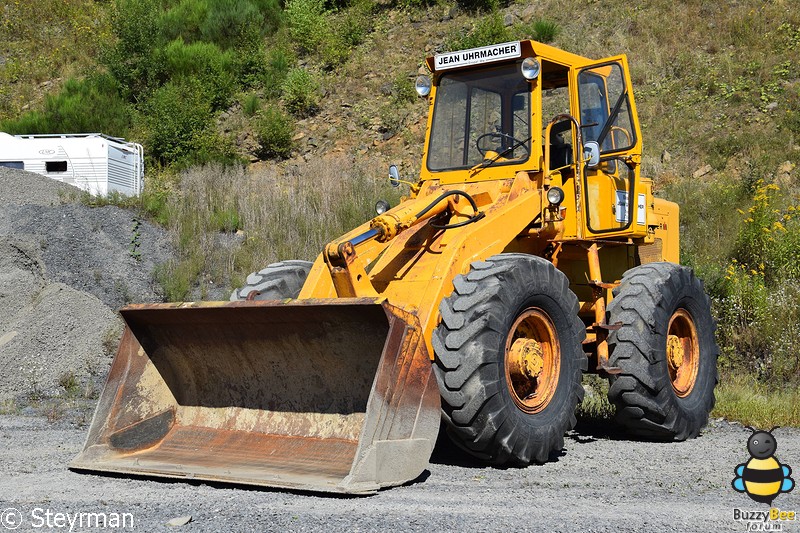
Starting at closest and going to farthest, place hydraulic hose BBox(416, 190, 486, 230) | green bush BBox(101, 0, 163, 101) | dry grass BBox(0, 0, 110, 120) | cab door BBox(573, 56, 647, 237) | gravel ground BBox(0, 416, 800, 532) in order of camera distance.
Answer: gravel ground BBox(0, 416, 800, 532) < hydraulic hose BBox(416, 190, 486, 230) < cab door BBox(573, 56, 647, 237) < green bush BBox(101, 0, 163, 101) < dry grass BBox(0, 0, 110, 120)

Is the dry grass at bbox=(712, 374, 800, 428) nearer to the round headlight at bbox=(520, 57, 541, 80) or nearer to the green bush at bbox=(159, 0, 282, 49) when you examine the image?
the round headlight at bbox=(520, 57, 541, 80)

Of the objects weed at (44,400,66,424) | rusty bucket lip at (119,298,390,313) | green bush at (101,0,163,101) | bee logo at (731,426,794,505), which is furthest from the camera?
green bush at (101,0,163,101)

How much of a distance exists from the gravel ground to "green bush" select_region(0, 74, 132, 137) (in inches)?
714

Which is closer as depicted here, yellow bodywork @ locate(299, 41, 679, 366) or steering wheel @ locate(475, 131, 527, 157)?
yellow bodywork @ locate(299, 41, 679, 366)

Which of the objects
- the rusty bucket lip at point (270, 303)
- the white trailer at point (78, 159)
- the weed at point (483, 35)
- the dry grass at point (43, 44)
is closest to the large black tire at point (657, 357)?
the rusty bucket lip at point (270, 303)

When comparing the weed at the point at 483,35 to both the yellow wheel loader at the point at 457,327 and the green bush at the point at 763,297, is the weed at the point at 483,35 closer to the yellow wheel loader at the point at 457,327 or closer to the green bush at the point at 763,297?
the green bush at the point at 763,297

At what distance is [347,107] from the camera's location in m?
22.4

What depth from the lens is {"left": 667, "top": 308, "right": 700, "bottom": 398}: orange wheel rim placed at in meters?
8.03

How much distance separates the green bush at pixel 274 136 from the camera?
69.2 ft

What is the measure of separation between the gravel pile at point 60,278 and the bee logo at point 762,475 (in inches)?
288

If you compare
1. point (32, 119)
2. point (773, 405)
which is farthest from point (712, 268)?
point (32, 119)

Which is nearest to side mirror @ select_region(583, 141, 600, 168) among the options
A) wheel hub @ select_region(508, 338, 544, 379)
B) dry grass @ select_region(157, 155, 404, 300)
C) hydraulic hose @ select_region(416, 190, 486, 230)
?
hydraulic hose @ select_region(416, 190, 486, 230)

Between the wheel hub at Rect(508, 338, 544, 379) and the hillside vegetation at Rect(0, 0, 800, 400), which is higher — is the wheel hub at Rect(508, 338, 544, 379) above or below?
below

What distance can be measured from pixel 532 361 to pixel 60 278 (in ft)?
30.0
